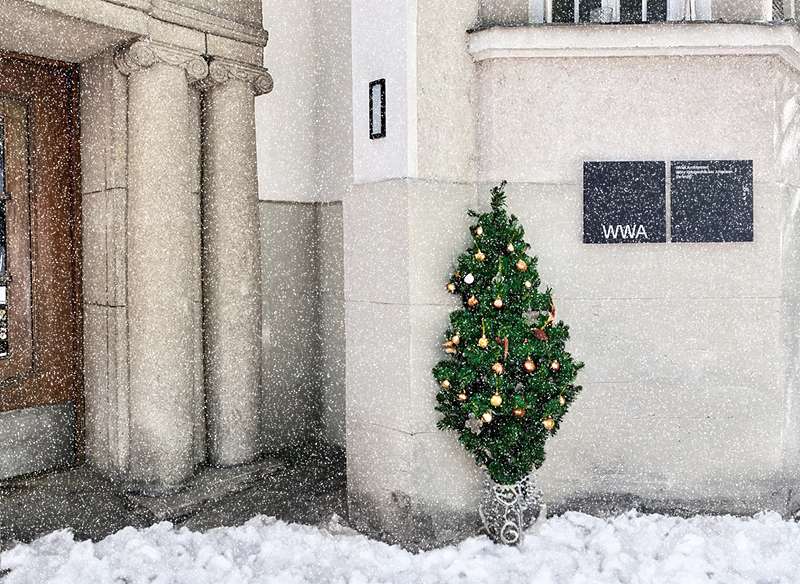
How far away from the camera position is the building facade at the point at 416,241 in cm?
461

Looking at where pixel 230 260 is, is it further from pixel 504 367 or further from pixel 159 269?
pixel 504 367

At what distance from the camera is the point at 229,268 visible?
5738 millimetres

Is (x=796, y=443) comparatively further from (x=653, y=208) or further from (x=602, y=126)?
(x=602, y=126)

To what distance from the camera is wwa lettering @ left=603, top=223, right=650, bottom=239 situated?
4785mm

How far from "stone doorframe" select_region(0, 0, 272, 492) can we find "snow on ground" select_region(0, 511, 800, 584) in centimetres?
102

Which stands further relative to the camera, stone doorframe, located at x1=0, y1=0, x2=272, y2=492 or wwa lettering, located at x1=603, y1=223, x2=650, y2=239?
stone doorframe, located at x1=0, y1=0, x2=272, y2=492

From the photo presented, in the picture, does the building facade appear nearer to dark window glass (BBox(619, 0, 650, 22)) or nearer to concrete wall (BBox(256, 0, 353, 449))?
dark window glass (BBox(619, 0, 650, 22))

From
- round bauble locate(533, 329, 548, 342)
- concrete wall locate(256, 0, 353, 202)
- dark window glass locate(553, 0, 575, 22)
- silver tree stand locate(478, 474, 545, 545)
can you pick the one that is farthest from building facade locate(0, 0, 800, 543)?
concrete wall locate(256, 0, 353, 202)

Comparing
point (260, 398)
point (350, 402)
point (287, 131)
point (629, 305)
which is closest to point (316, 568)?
point (350, 402)

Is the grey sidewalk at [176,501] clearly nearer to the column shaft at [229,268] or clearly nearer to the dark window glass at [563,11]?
the column shaft at [229,268]

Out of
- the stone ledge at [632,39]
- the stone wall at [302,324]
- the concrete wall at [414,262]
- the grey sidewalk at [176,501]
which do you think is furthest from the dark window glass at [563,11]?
the grey sidewalk at [176,501]

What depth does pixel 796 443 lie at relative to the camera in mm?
5121

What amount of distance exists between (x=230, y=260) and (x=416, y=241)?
1.85m

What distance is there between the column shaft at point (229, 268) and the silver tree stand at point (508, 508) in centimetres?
211
